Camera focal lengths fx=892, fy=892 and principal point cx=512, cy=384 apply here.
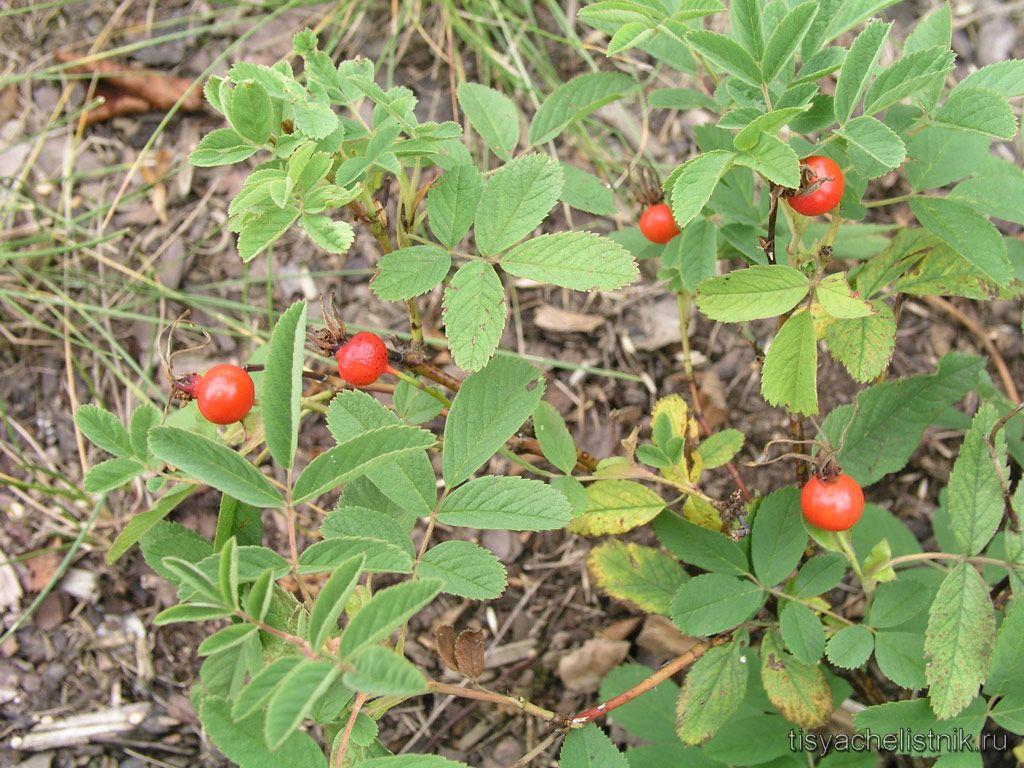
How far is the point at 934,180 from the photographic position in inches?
69.0

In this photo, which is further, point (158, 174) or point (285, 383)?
point (158, 174)

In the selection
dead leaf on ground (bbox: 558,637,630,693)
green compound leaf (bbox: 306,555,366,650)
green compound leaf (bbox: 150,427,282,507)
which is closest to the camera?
green compound leaf (bbox: 306,555,366,650)

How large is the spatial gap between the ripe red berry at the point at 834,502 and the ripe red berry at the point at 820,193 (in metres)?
0.49

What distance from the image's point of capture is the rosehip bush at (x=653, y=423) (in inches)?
53.6

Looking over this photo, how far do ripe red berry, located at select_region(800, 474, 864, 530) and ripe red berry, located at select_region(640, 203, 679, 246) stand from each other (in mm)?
618

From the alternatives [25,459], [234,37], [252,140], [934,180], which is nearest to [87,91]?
[234,37]

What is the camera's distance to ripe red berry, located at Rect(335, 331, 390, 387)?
5.11ft

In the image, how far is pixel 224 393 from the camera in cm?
154

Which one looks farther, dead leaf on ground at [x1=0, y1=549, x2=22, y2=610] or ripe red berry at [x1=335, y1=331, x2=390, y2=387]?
dead leaf on ground at [x1=0, y1=549, x2=22, y2=610]

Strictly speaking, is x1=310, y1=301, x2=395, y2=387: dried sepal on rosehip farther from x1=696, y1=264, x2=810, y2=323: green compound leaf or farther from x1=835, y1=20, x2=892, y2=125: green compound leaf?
x1=835, y1=20, x2=892, y2=125: green compound leaf

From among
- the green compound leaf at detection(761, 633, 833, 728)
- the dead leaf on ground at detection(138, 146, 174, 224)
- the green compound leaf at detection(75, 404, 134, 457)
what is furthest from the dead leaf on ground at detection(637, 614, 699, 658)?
the dead leaf on ground at detection(138, 146, 174, 224)

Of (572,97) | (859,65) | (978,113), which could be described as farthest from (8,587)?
(978,113)

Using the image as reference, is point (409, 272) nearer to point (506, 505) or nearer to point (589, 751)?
point (506, 505)

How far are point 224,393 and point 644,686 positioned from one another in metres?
0.99
